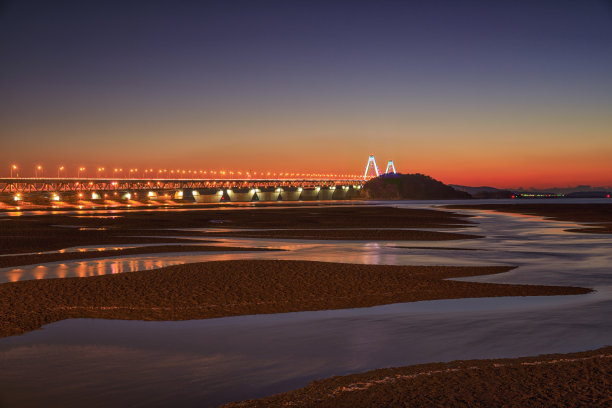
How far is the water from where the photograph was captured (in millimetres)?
6961

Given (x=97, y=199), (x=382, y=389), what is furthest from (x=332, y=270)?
(x=97, y=199)

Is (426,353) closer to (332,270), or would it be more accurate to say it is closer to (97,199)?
(332,270)

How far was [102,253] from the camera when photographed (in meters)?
22.9

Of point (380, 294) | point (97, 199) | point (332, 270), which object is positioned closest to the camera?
point (380, 294)

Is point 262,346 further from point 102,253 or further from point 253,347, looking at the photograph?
point 102,253

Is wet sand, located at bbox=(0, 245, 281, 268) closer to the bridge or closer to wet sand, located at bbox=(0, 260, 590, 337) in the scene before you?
wet sand, located at bbox=(0, 260, 590, 337)

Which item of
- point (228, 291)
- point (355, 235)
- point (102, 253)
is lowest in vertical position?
point (102, 253)

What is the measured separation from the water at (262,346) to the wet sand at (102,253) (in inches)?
435

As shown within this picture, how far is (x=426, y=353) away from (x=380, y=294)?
5102 millimetres

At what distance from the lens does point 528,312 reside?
11.2 meters

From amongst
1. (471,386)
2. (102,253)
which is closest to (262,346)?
(471,386)

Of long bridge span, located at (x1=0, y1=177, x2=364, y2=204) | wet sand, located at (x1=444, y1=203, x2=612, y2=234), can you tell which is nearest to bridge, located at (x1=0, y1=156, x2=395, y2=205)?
long bridge span, located at (x1=0, y1=177, x2=364, y2=204)

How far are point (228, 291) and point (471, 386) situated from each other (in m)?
8.13

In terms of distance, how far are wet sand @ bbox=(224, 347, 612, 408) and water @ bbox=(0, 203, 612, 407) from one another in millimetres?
421
